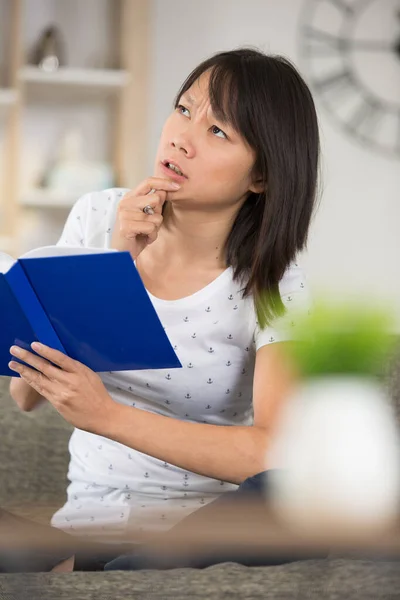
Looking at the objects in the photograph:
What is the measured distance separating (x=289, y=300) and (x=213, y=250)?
0.17m

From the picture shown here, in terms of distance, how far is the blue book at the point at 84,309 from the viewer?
1064mm

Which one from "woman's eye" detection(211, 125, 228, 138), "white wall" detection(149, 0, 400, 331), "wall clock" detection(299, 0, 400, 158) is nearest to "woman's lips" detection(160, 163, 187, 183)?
"woman's eye" detection(211, 125, 228, 138)

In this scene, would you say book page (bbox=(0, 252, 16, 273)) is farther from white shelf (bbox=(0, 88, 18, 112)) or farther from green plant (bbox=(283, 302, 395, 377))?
white shelf (bbox=(0, 88, 18, 112))

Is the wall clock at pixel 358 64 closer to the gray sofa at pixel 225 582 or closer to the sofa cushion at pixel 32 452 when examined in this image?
the sofa cushion at pixel 32 452

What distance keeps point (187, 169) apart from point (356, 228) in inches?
123

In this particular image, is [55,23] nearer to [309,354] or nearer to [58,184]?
[58,184]

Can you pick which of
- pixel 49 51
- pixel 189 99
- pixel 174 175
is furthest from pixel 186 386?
pixel 49 51

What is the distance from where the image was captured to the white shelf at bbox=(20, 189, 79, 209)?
3895mm

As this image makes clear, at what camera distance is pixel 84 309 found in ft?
3.72

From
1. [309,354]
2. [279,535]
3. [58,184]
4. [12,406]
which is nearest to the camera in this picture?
[309,354]

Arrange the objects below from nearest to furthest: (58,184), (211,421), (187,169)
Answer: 1. (187,169)
2. (211,421)
3. (58,184)

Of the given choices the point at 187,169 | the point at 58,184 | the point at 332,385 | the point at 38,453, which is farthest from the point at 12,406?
the point at 58,184

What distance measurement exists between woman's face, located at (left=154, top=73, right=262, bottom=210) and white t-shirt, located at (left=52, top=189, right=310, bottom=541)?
0.55 feet

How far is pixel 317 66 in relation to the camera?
14.5 feet
